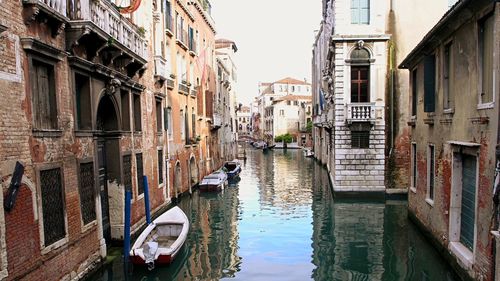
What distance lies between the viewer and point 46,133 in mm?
6840

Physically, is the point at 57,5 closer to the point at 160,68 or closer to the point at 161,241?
the point at 161,241

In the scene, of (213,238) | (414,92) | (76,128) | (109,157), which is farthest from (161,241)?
(414,92)

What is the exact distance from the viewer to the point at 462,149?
8117mm

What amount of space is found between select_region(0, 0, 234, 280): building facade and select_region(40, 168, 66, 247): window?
0.02m

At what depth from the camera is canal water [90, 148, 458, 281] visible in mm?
8992

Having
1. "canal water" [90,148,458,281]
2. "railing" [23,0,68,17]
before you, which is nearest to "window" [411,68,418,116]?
"canal water" [90,148,458,281]

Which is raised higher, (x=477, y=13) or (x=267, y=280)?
(x=477, y=13)

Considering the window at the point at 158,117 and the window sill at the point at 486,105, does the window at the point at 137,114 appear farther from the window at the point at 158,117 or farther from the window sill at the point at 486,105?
the window sill at the point at 486,105

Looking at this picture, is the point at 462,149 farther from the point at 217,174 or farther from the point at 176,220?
the point at 217,174

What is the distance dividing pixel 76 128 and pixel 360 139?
43.4 feet

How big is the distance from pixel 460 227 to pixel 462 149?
1.77 meters

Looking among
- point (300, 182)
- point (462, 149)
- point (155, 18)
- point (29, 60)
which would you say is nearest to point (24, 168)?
point (29, 60)

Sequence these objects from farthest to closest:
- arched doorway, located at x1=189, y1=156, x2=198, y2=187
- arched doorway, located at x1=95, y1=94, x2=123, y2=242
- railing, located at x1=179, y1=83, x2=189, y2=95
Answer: arched doorway, located at x1=189, y1=156, x2=198, y2=187
railing, located at x1=179, y1=83, x2=189, y2=95
arched doorway, located at x1=95, y1=94, x2=123, y2=242

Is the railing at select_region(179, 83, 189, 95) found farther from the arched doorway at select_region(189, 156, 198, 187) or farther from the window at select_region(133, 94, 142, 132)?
the window at select_region(133, 94, 142, 132)
